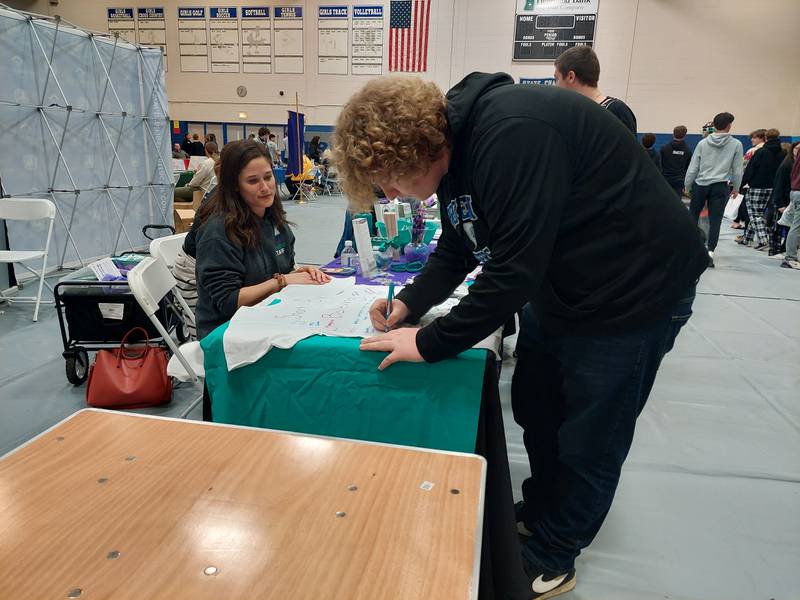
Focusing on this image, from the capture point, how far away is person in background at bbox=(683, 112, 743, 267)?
545 cm

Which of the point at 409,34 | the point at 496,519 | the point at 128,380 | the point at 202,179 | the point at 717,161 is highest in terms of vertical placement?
the point at 409,34

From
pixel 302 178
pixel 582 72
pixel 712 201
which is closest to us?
pixel 582 72

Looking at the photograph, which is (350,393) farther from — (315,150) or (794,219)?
(315,150)

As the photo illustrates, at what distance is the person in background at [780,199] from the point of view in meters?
6.36

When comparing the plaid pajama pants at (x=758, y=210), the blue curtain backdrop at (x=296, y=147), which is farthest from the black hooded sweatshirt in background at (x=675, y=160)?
the blue curtain backdrop at (x=296, y=147)

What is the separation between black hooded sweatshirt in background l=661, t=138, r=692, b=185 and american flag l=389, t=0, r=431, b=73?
706 cm

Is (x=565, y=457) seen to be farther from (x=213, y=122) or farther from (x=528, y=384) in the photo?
(x=213, y=122)

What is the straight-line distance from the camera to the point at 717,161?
5.52 metres

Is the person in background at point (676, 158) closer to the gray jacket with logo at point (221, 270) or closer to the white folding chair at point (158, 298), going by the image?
the gray jacket with logo at point (221, 270)

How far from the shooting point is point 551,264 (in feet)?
3.91

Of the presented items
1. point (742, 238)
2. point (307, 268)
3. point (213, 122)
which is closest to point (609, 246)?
point (307, 268)

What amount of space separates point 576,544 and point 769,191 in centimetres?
724

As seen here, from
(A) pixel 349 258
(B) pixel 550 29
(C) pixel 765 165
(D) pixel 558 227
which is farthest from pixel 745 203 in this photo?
(D) pixel 558 227

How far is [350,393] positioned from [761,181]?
24.7 feet
